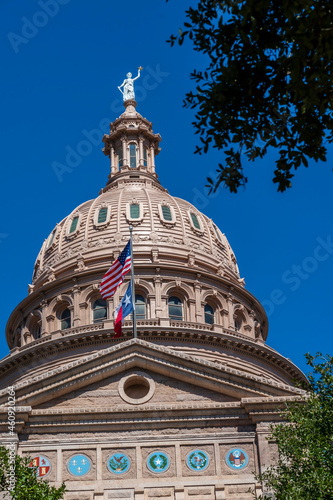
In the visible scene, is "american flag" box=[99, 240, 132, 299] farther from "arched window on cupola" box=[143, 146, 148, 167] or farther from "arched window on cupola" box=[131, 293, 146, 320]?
"arched window on cupola" box=[143, 146, 148, 167]

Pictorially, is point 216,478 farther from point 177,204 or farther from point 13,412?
point 177,204

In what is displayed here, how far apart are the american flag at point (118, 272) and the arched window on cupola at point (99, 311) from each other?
43.3ft

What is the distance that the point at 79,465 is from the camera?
3281 cm

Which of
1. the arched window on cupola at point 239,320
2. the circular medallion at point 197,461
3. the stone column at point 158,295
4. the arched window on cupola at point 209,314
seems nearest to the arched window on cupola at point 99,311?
the stone column at point 158,295

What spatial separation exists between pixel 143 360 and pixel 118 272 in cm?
1495

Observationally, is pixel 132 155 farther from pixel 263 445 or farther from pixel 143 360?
pixel 263 445

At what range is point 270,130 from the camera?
55.7 feet

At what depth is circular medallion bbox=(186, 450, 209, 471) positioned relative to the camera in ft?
108

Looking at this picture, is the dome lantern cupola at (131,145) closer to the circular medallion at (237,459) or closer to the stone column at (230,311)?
the stone column at (230,311)

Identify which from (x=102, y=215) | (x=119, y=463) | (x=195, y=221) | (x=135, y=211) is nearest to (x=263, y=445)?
(x=119, y=463)

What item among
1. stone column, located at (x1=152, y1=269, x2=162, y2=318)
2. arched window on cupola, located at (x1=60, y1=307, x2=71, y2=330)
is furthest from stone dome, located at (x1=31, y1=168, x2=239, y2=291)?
arched window on cupola, located at (x1=60, y1=307, x2=71, y2=330)

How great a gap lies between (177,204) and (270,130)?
58.1 m

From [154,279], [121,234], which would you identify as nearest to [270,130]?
[154,279]

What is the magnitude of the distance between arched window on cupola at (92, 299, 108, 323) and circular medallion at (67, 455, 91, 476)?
99.7 feet
